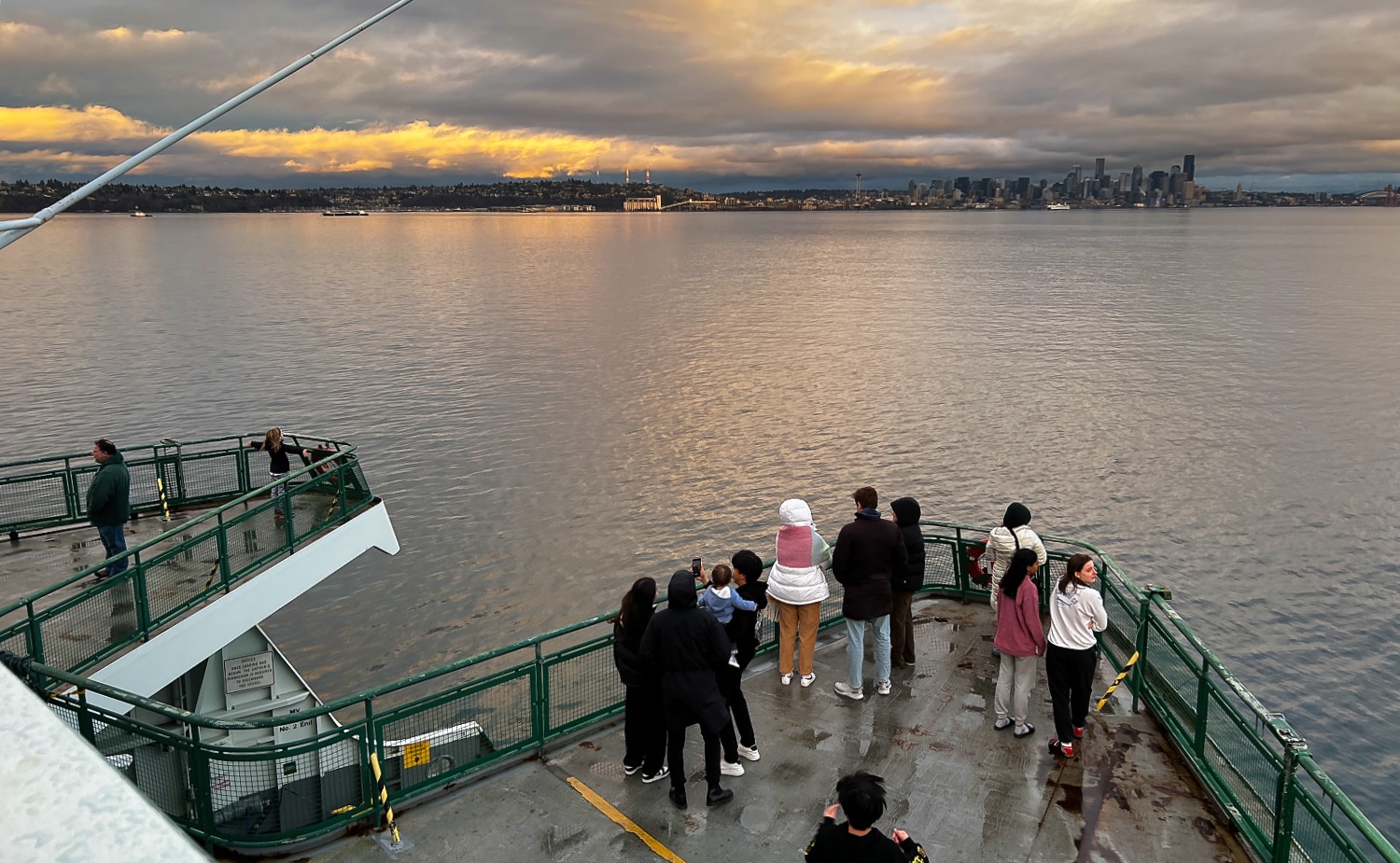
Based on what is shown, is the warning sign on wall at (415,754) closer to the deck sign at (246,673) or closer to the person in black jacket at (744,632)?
the person in black jacket at (744,632)

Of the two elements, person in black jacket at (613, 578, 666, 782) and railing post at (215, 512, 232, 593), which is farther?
railing post at (215, 512, 232, 593)

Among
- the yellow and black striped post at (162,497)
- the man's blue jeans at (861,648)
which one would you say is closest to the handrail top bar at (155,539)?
the yellow and black striped post at (162,497)

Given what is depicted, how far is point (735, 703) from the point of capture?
801 cm

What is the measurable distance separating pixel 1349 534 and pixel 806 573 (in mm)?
24137

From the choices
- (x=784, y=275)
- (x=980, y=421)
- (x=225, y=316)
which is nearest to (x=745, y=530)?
(x=980, y=421)

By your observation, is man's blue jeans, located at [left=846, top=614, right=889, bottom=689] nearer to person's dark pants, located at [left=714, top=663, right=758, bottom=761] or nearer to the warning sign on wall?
person's dark pants, located at [left=714, top=663, right=758, bottom=761]

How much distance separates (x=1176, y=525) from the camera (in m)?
27.0

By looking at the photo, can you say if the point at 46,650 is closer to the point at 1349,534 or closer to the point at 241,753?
the point at 241,753

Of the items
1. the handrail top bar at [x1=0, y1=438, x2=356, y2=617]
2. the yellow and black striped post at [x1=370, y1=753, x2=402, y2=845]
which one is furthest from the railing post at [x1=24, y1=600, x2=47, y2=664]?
the yellow and black striped post at [x1=370, y1=753, x2=402, y2=845]

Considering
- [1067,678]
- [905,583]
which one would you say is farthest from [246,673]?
[1067,678]

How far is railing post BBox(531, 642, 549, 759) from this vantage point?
841 centimetres

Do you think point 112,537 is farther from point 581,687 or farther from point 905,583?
point 905,583

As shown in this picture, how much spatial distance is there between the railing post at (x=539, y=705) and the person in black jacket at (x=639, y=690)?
30.3 inches

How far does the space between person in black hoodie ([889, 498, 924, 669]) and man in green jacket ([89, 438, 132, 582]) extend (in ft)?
29.3
